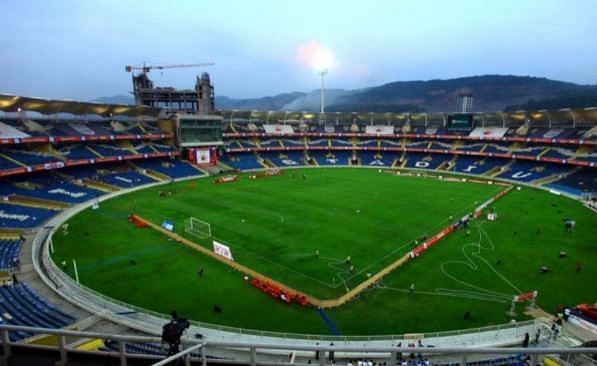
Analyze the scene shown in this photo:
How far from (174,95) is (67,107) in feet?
133

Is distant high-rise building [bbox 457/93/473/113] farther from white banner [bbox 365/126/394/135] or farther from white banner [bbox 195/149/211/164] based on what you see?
white banner [bbox 195/149/211/164]

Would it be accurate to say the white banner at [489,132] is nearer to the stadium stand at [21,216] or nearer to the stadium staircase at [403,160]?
the stadium staircase at [403,160]

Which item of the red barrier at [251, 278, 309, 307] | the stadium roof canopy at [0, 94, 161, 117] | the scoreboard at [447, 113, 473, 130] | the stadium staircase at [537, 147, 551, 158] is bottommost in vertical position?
the red barrier at [251, 278, 309, 307]

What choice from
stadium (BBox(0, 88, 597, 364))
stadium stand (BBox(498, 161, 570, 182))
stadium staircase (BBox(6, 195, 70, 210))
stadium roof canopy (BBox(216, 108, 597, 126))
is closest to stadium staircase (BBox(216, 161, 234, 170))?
stadium (BBox(0, 88, 597, 364))

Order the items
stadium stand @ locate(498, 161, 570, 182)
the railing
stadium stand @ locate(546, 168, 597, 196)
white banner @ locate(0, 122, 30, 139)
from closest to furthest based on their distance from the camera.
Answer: the railing, white banner @ locate(0, 122, 30, 139), stadium stand @ locate(546, 168, 597, 196), stadium stand @ locate(498, 161, 570, 182)

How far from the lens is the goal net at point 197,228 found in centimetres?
3638

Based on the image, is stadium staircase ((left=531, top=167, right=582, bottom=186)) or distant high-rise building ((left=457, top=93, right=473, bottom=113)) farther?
distant high-rise building ((left=457, top=93, right=473, bottom=113))

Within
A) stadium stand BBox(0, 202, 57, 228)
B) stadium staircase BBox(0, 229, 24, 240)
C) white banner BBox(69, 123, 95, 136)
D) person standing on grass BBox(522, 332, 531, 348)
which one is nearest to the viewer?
person standing on grass BBox(522, 332, 531, 348)

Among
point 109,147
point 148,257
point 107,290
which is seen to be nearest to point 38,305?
point 107,290

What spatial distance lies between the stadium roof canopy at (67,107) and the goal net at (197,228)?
3803cm

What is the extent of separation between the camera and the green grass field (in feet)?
74.1

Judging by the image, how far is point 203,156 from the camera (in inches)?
3162

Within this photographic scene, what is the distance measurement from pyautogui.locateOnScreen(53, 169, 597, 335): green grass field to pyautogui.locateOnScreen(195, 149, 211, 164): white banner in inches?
1056

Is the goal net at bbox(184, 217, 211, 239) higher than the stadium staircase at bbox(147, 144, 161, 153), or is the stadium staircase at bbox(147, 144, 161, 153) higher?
the stadium staircase at bbox(147, 144, 161, 153)
